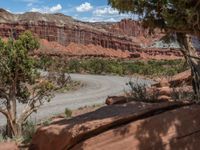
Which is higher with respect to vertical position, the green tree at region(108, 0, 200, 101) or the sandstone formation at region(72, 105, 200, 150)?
the green tree at region(108, 0, 200, 101)

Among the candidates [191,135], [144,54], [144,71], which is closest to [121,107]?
[191,135]

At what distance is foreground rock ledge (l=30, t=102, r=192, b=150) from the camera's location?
26.9ft

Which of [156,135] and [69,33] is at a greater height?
[69,33]

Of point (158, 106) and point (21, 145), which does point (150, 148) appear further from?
point (21, 145)

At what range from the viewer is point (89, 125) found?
826 cm

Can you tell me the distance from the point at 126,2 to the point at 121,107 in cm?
233

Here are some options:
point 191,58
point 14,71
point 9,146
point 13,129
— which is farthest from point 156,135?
point 14,71

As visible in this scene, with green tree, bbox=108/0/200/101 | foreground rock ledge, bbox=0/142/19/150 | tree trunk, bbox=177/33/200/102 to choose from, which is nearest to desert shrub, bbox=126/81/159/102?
tree trunk, bbox=177/33/200/102

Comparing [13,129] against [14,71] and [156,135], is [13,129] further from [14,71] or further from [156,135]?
[156,135]

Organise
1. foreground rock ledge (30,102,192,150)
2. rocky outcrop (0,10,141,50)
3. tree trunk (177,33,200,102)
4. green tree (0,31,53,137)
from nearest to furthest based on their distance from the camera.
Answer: foreground rock ledge (30,102,192,150), tree trunk (177,33,200,102), green tree (0,31,53,137), rocky outcrop (0,10,141,50)

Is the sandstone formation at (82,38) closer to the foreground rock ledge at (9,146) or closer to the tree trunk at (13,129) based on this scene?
the tree trunk at (13,129)

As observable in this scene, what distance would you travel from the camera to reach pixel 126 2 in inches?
338

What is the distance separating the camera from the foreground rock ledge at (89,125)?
820 cm

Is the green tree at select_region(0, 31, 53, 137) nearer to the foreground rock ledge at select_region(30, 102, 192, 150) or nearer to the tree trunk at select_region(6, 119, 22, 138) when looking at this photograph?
the tree trunk at select_region(6, 119, 22, 138)
